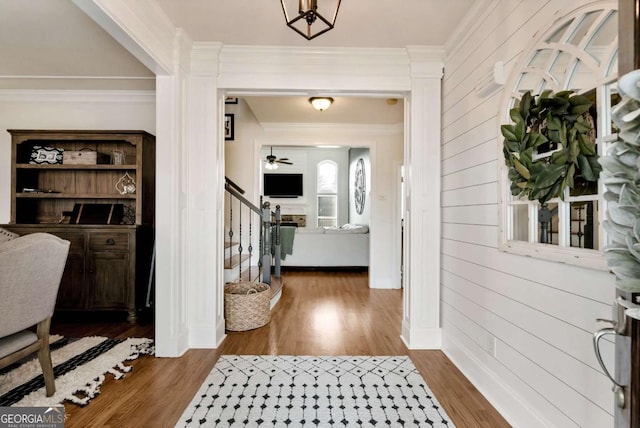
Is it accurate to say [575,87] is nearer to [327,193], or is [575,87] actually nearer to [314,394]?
[314,394]

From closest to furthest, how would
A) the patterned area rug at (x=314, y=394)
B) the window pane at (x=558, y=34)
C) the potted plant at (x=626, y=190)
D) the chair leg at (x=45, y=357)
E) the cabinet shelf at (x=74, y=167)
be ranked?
the potted plant at (x=626, y=190)
the window pane at (x=558, y=34)
the patterned area rug at (x=314, y=394)
the chair leg at (x=45, y=357)
the cabinet shelf at (x=74, y=167)

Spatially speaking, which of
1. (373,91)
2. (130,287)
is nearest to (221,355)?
(130,287)

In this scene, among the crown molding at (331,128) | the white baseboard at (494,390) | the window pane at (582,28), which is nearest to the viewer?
the window pane at (582,28)

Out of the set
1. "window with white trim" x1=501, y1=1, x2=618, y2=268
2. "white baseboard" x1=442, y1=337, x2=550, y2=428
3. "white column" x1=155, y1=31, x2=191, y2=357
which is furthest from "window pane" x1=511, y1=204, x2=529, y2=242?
"white column" x1=155, y1=31, x2=191, y2=357

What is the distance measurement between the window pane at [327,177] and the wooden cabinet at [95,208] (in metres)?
6.49

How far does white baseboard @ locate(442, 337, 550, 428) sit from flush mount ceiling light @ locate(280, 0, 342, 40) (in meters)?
2.11

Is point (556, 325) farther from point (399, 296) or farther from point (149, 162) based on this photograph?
point (149, 162)

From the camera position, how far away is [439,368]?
232 cm

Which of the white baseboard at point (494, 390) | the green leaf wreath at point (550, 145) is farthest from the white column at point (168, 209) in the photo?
the green leaf wreath at point (550, 145)

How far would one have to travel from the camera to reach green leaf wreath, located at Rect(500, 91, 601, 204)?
48.8 inches

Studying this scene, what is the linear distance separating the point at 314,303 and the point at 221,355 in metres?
1.62

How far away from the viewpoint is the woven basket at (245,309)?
297 centimetres

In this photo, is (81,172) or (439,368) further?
(81,172)

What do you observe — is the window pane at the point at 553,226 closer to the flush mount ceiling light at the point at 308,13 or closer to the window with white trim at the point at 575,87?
the window with white trim at the point at 575,87
